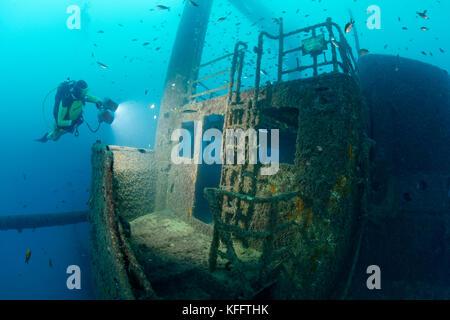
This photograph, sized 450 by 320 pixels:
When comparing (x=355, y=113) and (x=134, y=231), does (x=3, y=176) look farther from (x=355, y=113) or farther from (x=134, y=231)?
(x=355, y=113)

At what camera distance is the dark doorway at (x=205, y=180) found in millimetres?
6105

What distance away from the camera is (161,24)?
116938mm

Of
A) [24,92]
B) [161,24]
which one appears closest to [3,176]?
[24,92]

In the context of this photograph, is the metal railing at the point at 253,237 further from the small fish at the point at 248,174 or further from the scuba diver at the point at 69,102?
the scuba diver at the point at 69,102

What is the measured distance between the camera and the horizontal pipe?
37.1 feet

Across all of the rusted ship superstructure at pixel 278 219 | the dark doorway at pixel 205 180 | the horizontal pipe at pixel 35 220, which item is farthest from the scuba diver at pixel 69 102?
the horizontal pipe at pixel 35 220

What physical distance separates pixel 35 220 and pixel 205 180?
11433 millimetres

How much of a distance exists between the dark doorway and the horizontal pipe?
1093 centimetres

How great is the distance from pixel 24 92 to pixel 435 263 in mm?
116486

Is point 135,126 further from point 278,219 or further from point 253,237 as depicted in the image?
point 253,237

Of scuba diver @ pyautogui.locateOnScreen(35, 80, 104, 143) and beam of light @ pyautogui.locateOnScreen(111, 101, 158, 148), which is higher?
beam of light @ pyautogui.locateOnScreen(111, 101, 158, 148)

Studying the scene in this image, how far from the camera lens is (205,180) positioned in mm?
6469

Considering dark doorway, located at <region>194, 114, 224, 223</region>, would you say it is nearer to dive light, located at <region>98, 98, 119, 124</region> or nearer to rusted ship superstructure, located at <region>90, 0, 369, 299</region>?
rusted ship superstructure, located at <region>90, 0, 369, 299</region>

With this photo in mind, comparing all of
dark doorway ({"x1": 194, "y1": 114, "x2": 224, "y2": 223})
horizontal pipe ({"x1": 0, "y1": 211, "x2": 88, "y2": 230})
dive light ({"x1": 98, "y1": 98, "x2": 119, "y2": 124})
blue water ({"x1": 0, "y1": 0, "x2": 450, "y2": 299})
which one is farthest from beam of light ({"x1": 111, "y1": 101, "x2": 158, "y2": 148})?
dark doorway ({"x1": 194, "y1": 114, "x2": 224, "y2": 223})
